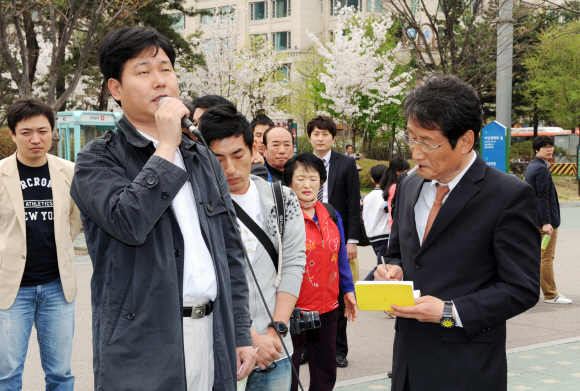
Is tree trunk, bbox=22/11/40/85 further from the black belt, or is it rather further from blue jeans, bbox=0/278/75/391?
the black belt

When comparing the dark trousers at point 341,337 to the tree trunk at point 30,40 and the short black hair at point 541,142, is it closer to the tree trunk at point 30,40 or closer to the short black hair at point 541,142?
the short black hair at point 541,142

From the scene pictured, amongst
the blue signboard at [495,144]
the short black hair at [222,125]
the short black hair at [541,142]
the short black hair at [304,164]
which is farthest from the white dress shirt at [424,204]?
the blue signboard at [495,144]

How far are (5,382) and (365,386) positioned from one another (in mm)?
2770

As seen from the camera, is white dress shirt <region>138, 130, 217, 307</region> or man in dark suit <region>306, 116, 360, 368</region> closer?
white dress shirt <region>138, 130, 217, 307</region>

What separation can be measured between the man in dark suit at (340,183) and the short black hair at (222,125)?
3.26 m

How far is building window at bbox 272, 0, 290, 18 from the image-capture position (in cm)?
5569

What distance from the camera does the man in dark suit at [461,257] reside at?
96.3 inches

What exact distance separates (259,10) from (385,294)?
5767 cm

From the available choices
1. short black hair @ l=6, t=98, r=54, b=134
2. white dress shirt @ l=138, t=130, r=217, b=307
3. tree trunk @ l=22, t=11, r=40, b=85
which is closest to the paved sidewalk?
short black hair @ l=6, t=98, r=54, b=134

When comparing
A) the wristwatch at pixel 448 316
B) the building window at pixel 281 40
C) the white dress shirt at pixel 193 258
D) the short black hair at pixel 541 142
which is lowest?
the wristwatch at pixel 448 316

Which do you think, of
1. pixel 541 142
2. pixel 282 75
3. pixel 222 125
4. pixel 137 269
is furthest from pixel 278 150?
pixel 282 75

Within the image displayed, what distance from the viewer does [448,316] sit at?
2492mm

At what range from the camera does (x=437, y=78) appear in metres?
2.64

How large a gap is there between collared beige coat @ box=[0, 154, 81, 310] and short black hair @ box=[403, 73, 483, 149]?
2705mm
